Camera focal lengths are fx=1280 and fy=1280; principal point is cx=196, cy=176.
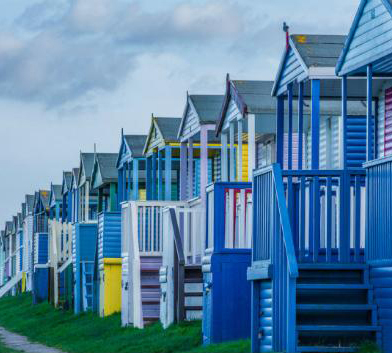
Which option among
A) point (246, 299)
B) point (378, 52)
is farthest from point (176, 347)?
point (378, 52)

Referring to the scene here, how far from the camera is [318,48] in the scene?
19.9m

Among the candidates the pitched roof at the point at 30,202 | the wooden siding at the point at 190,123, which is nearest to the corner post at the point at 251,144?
the wooden siding at the point at 190,123

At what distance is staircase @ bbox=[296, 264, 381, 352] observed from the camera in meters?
16.6

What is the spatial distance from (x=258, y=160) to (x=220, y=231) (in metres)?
9.87

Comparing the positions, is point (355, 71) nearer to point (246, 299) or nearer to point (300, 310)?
point (300, 310)

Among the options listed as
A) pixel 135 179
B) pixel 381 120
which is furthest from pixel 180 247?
pixel 135 179

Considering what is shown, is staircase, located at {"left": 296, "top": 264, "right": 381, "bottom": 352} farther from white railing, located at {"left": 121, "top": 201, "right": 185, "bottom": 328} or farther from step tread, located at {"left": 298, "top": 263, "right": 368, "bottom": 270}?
white railing, located at {"left": 121, "top": 201, "right": 185, "bottom": 328}

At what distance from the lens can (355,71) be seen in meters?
17.7

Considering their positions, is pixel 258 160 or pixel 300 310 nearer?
pixel 300 310

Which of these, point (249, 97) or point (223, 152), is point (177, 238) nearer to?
point (223, 152)

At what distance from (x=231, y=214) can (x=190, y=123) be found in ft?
21.9

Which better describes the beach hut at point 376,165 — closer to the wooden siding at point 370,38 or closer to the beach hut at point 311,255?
the wooden siding at point 370,38

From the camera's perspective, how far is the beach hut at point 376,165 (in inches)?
639

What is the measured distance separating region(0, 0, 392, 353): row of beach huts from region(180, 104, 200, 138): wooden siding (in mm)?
52
